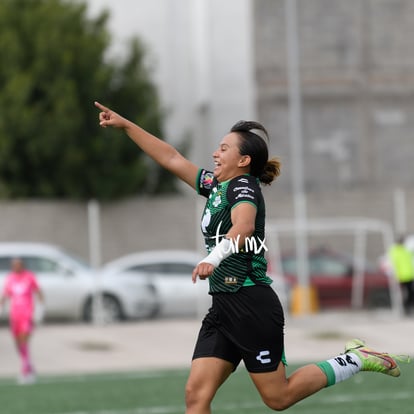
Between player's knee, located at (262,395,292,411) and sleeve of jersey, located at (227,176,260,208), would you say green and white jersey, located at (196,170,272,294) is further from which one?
player's knee, located at (262,395,292,411)

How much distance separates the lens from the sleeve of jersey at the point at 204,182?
6.87 meters

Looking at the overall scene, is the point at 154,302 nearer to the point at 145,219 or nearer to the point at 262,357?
the point at 145,219

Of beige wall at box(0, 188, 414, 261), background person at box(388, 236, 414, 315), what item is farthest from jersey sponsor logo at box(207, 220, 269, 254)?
beige wall at box(0, 188, 414, 261)

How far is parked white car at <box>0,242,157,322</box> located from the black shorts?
1648 centimetres

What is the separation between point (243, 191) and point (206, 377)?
104cm

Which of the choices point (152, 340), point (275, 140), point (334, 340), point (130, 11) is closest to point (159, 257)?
point (152, 340)

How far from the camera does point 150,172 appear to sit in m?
31.6

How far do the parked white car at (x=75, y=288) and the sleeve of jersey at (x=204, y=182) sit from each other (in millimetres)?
16148

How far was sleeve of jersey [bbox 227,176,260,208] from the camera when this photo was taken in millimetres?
6352

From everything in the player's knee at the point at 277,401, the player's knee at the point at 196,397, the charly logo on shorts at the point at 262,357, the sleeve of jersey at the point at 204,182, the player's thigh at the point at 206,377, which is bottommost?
the player's knee at the point at 277,401

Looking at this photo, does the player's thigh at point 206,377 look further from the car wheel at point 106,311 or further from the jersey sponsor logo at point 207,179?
the car wheel at point 106,311

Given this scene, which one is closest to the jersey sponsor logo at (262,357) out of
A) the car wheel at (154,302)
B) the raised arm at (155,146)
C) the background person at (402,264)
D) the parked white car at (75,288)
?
the raised arm at (155,146)

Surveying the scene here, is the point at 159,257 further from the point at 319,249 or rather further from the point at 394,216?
the point at 394,216

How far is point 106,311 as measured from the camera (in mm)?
23719
